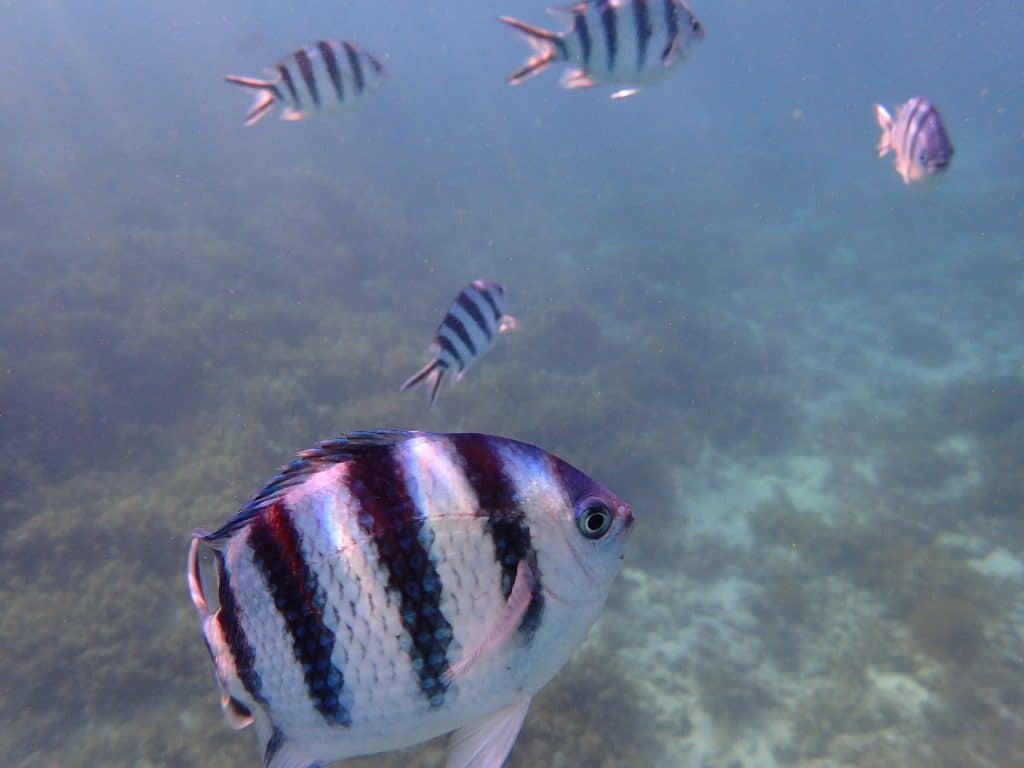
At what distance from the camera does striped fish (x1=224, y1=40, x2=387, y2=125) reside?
4.67 meters

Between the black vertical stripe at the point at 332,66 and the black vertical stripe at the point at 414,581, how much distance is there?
4.58 meters

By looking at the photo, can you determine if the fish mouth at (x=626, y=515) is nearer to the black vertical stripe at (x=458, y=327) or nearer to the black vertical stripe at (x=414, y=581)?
the black vertical stripe at (x=414, y=581)

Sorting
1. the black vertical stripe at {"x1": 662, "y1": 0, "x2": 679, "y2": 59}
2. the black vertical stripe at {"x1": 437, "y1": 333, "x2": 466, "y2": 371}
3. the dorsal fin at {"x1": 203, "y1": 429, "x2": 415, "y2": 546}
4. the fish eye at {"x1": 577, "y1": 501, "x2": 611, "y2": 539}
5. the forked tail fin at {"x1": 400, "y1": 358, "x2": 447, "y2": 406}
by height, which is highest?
the black vertical stripe at {"x1": 662, "y1": 0, "x2": 679, "y2": 59}

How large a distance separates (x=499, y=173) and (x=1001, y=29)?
154282 millimetres

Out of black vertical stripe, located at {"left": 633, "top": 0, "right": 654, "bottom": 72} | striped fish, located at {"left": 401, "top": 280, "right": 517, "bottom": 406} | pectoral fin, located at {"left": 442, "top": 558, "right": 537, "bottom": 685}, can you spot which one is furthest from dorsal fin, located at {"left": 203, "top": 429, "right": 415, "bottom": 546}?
black vertical stripe, located at {"left": 633, "top": 0, "right": 654, "bottom": 72}

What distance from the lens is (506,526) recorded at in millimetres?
1251

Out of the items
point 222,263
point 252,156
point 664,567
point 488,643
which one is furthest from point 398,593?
point 252,156

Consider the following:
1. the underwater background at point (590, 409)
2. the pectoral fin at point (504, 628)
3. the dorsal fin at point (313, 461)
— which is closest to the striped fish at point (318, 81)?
the dorsal fin at point (313, 461)

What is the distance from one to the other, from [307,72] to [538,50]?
6.71 feet

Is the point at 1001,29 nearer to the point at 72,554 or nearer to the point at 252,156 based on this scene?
the point at 252,156

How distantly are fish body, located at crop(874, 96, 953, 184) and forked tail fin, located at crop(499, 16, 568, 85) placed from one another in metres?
3.33

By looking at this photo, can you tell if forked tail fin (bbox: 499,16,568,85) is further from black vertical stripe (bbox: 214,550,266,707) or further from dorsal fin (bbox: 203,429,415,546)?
black vertical stripe (bbox: 214,550,266,707)

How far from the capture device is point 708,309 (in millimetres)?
17281

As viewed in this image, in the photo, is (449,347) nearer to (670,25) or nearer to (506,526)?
(670,25)
